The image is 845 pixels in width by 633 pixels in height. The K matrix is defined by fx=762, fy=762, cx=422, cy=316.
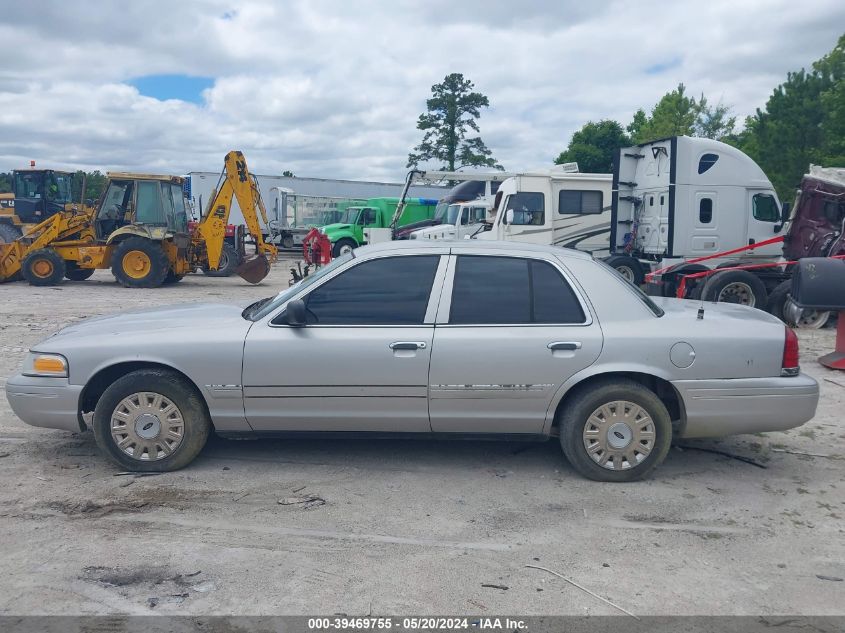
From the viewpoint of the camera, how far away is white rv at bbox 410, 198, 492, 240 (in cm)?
2144

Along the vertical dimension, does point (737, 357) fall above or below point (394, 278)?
below

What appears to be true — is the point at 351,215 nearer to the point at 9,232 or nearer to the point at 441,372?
the point at 9,232

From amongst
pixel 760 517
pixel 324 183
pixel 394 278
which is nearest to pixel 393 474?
pixel 394 278

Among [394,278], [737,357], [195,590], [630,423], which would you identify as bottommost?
[195,590]

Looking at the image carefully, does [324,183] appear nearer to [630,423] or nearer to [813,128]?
[813,128]

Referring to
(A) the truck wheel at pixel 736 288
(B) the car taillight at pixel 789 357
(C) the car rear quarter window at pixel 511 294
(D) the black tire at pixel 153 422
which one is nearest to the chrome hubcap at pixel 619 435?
(C) the car rear quarter window at pixel 511 294

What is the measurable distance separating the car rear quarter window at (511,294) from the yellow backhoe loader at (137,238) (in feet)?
47.2

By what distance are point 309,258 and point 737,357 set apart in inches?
673

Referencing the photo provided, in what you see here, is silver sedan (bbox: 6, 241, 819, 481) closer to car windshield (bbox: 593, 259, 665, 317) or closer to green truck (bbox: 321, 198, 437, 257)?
car windshield (bbox: 593, 259, 665, 317)

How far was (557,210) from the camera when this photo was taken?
17.3m

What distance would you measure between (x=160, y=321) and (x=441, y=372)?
2.05 meters

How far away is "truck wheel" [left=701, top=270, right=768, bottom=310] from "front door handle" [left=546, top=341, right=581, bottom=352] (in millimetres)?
8837

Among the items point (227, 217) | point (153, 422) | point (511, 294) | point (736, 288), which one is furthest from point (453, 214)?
point (153, 422)

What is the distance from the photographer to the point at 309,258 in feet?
69.2
